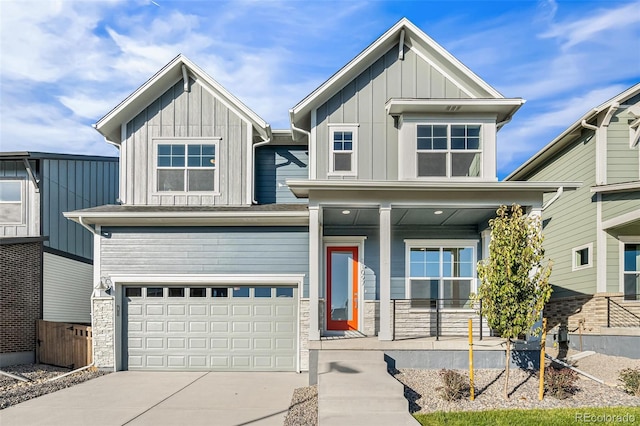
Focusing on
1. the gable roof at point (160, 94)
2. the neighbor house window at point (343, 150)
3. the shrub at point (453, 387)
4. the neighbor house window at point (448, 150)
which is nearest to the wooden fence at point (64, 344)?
the gable roof at point (160, 94)

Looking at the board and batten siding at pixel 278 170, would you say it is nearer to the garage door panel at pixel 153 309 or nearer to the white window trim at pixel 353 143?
the white window trim at pixel 353 143

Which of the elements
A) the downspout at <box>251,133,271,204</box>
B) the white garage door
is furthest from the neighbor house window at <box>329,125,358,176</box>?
the white garage door

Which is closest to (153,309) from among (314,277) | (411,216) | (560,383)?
(314,277)

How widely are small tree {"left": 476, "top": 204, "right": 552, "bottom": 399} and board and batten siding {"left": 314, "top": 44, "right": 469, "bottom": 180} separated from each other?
488cm

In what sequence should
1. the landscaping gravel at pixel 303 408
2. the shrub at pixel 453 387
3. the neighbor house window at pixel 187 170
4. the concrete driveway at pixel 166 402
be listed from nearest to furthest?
the landscaping gravel at pixel 303 408 → the concrete driveway at pixel 166 402 → the shrub at pixel 453 387 → the neighbor house window at pixel 187 170

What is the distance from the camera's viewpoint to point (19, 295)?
48.1 ft

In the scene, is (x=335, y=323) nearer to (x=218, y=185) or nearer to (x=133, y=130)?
(x=218, y=185)

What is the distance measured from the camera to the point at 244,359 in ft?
42.6

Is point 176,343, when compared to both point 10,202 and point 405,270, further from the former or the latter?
point 10,202

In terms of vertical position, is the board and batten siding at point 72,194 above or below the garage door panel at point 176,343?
above

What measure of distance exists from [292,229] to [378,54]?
503 cm

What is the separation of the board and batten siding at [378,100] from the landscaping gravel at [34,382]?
739cm

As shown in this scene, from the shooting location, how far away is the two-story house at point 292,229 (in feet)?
42.3

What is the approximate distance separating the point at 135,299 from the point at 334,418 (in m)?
7.31
